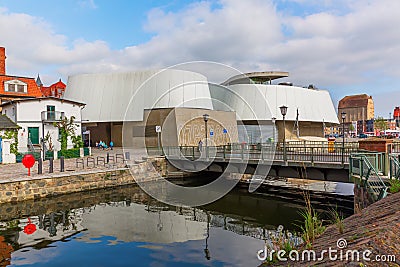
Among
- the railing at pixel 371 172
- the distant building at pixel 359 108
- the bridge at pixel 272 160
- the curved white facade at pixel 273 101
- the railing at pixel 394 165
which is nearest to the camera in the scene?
the railing at pixel 371 172

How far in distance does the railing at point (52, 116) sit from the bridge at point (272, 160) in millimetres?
12332

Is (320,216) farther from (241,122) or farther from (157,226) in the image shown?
(241,122)

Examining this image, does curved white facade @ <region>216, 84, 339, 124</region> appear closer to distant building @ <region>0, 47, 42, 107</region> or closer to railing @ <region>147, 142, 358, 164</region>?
distant building @ <region>0, 47, 42, 107</region>

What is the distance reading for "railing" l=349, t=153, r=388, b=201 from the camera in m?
9.71

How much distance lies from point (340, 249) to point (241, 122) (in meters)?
51.5

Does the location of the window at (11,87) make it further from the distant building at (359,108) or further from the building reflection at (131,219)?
the distant building at (359,108)

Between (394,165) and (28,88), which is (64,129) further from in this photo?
(394,165)

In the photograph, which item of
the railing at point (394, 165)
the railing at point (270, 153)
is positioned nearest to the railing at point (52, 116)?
the railing at point (270, 153)

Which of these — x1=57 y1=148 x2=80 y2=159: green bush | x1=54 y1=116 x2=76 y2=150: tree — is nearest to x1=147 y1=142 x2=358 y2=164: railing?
x1=57 y1=148 x2=80 y2=159: green bush

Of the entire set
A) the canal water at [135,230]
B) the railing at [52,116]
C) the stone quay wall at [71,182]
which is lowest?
the canal water at [135,230]

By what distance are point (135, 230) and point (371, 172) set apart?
950 centimetres

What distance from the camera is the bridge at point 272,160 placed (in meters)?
18.0

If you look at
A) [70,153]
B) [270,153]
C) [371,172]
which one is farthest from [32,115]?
[371,172]

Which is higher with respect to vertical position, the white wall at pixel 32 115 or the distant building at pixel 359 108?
the distant building at pixel 359 108
